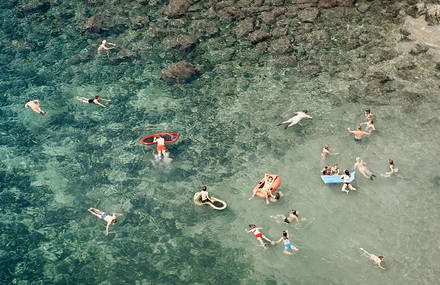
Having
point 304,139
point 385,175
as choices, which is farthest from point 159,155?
point 385,175

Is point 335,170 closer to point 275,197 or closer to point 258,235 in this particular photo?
point 275,197

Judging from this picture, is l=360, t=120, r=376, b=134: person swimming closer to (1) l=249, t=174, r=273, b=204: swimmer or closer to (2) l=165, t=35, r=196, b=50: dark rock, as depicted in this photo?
(1) l=249, t=174, r=273, b=204: swimmer

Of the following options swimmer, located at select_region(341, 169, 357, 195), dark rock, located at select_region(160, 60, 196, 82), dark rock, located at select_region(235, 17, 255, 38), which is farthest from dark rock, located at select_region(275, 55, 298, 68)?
swimmer, located at select_region(341, 169, 357, 195)

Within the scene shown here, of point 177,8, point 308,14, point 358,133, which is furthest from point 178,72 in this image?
point 358,133

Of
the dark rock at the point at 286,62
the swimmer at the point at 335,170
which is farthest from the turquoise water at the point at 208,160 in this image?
the swimmer at the point at 335,170

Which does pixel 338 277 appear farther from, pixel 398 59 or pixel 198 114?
pixel 398 59

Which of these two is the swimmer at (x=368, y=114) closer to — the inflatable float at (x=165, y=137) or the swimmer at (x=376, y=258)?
the swimmer at (x=376, y=258)
